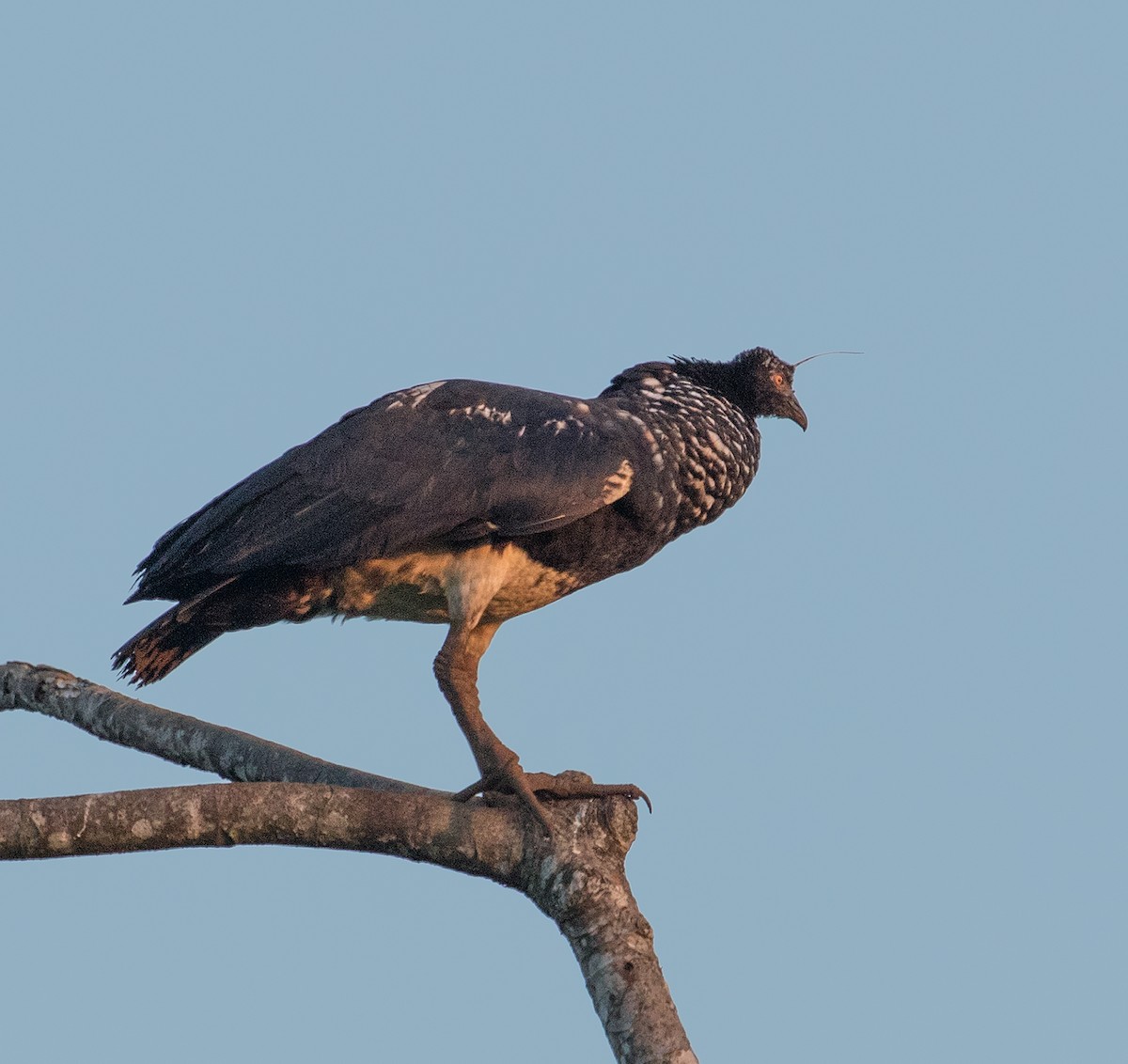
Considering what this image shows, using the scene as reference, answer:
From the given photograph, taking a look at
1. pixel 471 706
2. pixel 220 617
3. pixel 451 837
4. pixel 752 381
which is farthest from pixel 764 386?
pixel 451 837

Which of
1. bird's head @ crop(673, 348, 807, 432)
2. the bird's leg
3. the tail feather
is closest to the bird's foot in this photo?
the bird's leg

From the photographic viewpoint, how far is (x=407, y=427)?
4.80m

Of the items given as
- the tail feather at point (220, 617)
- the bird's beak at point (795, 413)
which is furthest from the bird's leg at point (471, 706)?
the bird's beak at point (795, 413)

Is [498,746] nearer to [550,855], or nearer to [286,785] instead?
[550,855]

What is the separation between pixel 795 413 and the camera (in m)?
5.61

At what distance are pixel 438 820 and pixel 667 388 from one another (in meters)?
2.09

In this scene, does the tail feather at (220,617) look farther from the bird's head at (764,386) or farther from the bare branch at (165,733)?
the bird's head at (764,386)

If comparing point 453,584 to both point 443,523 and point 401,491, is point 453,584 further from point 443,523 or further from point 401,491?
point 401,491

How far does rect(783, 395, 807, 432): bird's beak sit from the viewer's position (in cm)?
560

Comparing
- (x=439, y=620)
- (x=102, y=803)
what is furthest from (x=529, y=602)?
(x=102, y=803)

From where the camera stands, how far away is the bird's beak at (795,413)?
5602 mm

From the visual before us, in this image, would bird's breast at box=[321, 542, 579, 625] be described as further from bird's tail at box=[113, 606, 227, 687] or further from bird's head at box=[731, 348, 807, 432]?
bird's head at box=[731, 348, 807, 432]

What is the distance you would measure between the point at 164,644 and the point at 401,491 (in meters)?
0.94

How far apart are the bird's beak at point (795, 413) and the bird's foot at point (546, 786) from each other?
187 cm
